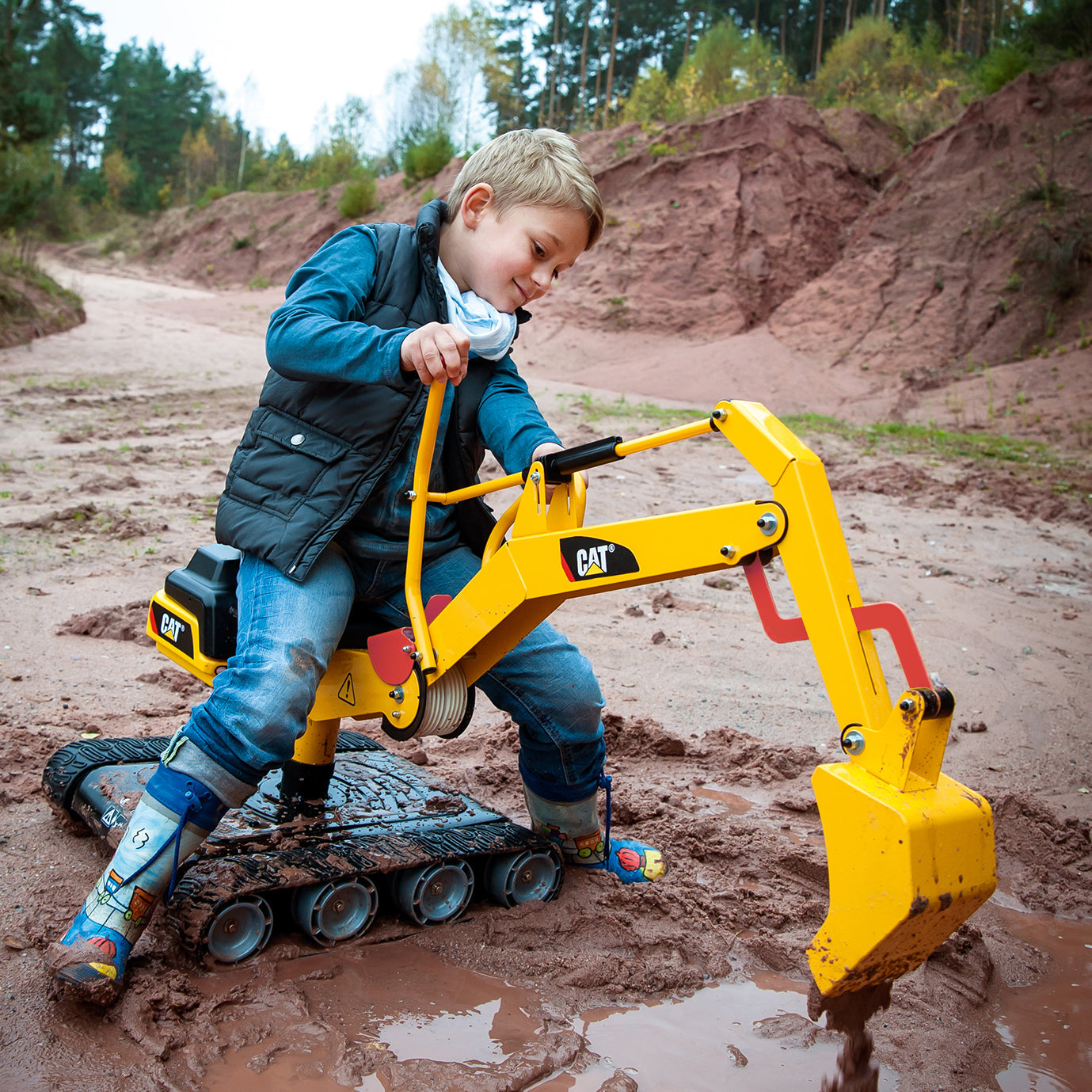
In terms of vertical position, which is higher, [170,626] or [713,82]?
[713,82]

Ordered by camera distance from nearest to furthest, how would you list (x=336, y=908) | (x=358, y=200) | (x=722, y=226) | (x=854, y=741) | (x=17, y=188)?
(x=854, y=741) → (x=336, y=908) → (x=17, y=188) → (x=722, y=226) → (x=358, y=200)

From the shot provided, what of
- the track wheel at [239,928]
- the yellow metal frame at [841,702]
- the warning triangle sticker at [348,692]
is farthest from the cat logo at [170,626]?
the yellow metal frame at [841,702]

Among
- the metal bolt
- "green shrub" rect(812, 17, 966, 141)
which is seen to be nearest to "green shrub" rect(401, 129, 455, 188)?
"green shrub" rect(812, 17, 966, 141)

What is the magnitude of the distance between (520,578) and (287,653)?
0.51m

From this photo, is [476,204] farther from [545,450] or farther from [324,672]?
[324,672]

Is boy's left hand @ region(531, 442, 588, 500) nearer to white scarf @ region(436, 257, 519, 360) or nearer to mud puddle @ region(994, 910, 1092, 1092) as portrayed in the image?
white scarf @ region(436, 257, 519, 360)

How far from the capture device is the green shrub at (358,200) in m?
22.9

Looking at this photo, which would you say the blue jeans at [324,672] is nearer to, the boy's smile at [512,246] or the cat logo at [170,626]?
the cat logo at [170,626]

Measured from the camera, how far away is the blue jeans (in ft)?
6.63

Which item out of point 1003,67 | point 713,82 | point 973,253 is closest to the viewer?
point 973,253

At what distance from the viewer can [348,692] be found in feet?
8.00

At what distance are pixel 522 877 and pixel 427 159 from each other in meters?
21.9

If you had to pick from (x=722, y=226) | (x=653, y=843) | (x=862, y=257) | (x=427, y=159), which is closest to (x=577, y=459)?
(x=653, y=843)

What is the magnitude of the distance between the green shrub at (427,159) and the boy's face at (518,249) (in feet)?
70.4
